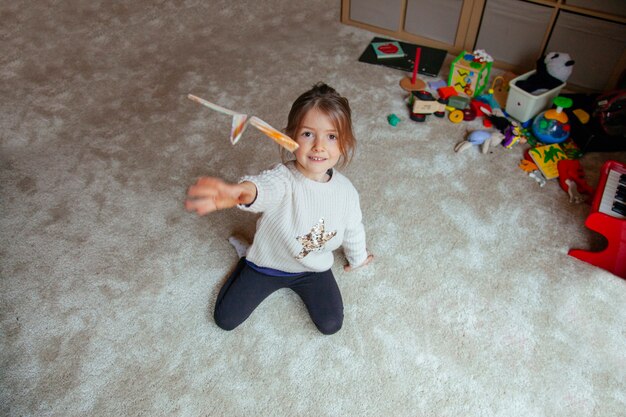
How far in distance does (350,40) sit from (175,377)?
163 centimetres

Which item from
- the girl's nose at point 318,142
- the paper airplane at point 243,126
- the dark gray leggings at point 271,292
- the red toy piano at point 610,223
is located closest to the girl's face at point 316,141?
the girl's nose at point 318,142

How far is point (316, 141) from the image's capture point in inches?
37.9

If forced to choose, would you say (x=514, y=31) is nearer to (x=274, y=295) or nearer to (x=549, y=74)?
(x=549, y=74)

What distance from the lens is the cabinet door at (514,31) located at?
5.97ft

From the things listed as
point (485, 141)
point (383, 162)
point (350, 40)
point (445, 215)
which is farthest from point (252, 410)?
point (350, 40)

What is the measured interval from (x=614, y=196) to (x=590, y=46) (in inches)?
28.6

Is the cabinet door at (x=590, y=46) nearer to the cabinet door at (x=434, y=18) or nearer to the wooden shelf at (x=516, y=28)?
the wooden shelf at (x=516, y=28)

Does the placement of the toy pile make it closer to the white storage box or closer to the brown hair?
the white storage box

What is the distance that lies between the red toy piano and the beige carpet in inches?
1.4

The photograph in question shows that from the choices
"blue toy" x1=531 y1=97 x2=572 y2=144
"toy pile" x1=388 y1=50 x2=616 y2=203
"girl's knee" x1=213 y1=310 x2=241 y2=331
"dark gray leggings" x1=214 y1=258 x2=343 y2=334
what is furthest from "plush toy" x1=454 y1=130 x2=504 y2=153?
"girl's knee" x1=213 y1=310 x2=241 y2=331

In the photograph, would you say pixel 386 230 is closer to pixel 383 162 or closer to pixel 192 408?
pixel 383 162

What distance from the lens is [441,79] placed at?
1972 millimetres

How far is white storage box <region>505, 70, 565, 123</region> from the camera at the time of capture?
168 cm

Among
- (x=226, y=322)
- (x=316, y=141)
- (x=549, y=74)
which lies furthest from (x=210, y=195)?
(x=549, y=74)
